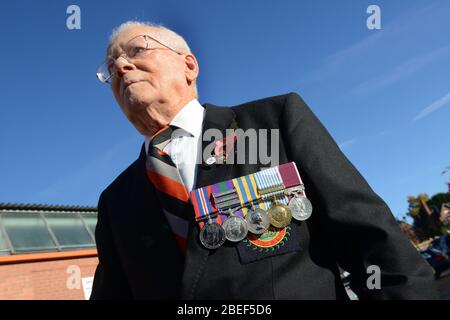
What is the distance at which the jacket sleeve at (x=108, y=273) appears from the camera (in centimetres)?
238

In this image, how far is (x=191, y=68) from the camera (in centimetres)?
262

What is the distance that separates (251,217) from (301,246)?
0.25 metres

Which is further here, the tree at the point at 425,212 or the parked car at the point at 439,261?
the tree at the point at 425,212

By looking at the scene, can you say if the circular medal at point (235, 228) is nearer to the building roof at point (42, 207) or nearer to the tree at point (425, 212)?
the building roof at point (42, 207)

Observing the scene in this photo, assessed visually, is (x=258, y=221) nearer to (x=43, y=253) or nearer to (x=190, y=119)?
(x=190, y=119)

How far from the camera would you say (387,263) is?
5.65ft

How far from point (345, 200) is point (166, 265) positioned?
840mm

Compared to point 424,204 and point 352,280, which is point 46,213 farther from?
point 424,204

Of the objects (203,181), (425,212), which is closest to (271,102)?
(203,181)

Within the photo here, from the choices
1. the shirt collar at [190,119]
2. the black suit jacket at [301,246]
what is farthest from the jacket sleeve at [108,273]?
the shirt collar at [190,119]

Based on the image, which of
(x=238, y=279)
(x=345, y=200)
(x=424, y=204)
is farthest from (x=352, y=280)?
(x=424, y=204)

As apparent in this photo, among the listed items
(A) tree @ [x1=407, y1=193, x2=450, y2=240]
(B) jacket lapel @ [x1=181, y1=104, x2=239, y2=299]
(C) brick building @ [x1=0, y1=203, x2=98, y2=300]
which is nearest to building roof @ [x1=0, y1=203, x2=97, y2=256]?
(C) brick building @ [x1=0, y1=203, x2=98, y2=300]

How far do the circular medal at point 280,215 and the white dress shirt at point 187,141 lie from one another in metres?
0.40

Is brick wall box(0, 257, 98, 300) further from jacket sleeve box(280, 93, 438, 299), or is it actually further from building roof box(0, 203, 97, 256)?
jacket sleeve box(280, 93, 438, 299)
